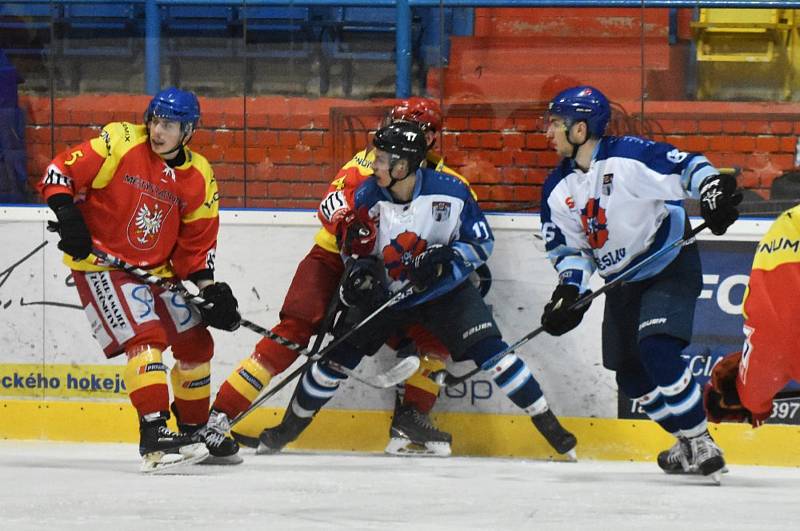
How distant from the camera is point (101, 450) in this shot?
5406 mm

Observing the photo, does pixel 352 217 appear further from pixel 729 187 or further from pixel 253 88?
pixel 729 187

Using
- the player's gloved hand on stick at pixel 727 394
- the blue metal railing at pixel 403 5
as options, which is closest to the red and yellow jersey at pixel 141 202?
the blue metal railing at pixel 403 5

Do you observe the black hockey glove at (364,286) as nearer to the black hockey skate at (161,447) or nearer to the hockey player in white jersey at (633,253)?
the hockey player in white jersey at (633,253)

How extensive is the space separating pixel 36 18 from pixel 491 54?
1.56m

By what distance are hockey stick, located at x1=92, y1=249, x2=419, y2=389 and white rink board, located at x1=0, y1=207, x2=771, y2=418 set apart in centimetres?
25

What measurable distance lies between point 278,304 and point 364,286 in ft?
1.86

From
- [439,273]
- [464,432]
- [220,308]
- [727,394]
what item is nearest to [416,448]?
[464,432]

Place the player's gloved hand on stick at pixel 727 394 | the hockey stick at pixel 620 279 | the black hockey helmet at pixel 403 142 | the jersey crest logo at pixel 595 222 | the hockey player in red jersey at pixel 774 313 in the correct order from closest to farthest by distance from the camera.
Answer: the hockey player in red jersey at pixel 774 313
the player's gloved hand on stick at pixel 727 394
the hockey stick at pixel 620 279
the jersey crest logo at pixel 595 222
the black hockey helmet at pixel 403 142

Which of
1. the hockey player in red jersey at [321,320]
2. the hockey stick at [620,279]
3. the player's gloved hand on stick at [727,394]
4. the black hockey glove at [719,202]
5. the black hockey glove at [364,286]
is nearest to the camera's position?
the player's gloved hand on stick at [727,394]

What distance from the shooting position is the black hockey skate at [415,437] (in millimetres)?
5371

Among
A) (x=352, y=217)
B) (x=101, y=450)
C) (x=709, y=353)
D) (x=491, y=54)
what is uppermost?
(x=491, y=54)

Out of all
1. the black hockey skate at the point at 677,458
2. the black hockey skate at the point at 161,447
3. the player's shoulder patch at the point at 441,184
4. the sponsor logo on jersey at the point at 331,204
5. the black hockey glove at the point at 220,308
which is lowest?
the black hockey skate at the point at 677,458

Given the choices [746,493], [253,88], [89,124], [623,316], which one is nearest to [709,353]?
[623,316]

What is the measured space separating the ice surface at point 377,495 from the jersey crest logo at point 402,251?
0.59m
